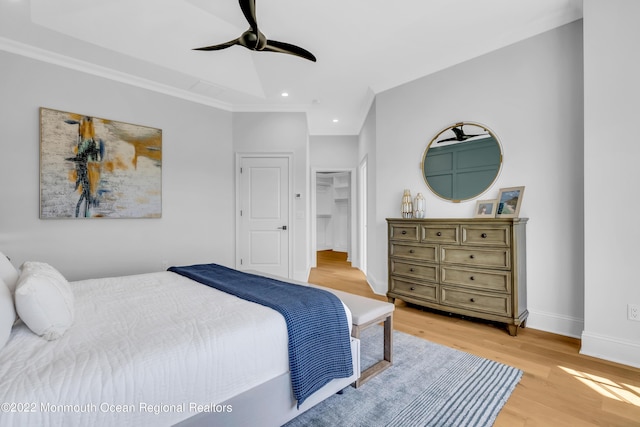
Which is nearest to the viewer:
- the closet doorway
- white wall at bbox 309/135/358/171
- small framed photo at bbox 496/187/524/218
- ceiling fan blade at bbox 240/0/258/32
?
ceiling fan blade at bbox 240/0/258/32

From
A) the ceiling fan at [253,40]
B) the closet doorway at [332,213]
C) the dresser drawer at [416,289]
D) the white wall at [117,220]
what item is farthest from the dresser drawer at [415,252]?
the closet doorway at [332,213]

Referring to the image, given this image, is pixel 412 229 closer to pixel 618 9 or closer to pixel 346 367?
pixel 346 367

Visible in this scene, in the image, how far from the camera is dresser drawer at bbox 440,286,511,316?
266cm

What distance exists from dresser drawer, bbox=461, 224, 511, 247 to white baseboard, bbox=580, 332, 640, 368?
34.3 inches

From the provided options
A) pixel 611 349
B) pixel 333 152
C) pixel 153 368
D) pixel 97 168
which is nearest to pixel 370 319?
pixel 153 368

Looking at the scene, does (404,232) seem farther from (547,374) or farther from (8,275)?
(8,275)

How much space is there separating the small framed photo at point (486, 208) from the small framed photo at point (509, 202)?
4 cm

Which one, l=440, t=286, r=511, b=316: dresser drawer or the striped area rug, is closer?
the striped area rug

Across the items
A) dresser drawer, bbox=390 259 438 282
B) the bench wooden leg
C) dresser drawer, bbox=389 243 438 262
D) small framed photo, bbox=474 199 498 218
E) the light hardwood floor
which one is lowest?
the light hardwood floor

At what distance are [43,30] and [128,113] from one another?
102 centimetres

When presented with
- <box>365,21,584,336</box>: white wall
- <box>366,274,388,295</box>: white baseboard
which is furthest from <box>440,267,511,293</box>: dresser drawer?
<box>366,274,388,295</box>: white baseboard

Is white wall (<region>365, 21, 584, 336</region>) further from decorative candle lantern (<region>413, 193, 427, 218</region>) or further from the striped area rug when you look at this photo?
the striped area rug

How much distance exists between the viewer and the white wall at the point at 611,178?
2.12m

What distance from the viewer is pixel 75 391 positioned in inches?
36.5
